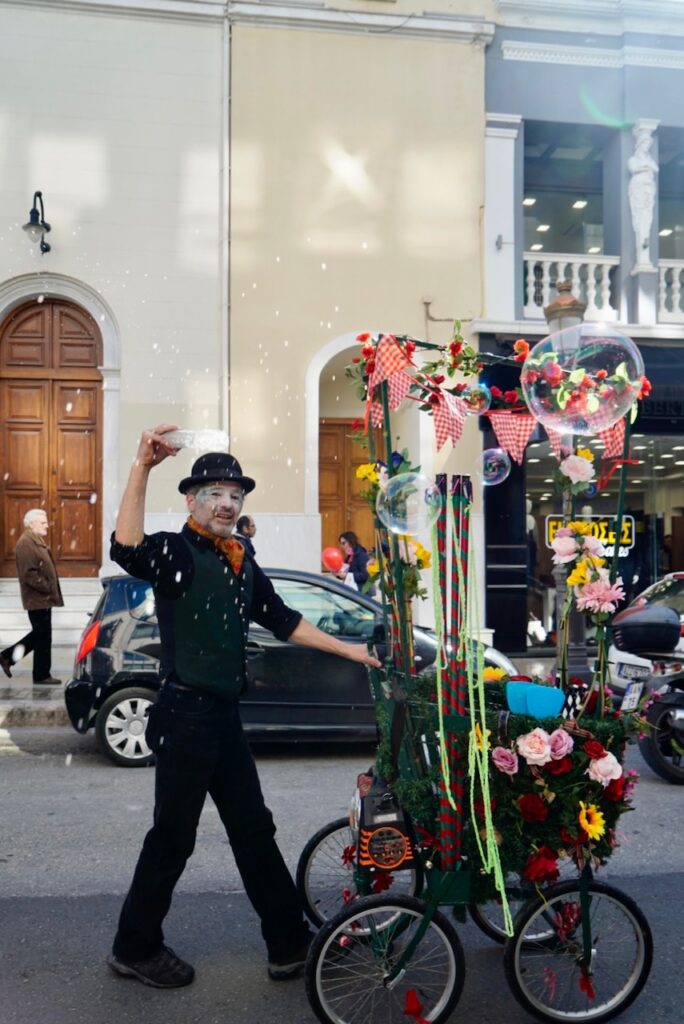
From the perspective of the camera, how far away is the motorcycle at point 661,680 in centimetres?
686

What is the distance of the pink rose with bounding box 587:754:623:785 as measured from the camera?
3.21 m

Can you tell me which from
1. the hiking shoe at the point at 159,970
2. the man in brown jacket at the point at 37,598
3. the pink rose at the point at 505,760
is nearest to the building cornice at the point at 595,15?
the man in brown jacket at the point at 37,598

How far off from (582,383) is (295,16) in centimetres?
1100

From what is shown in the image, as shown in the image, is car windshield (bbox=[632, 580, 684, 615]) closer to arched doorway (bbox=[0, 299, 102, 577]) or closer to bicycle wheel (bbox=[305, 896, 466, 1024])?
bicycle wheel (bbox=[305, 896, 466, 1024])

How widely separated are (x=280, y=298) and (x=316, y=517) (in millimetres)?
2906

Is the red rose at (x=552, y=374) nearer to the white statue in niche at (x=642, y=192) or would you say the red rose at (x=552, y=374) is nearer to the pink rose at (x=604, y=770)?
the pink rose at (x=604, y=770)

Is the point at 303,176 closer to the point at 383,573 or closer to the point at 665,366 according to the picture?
the point at 665,366

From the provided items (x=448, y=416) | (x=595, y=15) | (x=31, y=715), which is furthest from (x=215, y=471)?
(x=595, y=15)

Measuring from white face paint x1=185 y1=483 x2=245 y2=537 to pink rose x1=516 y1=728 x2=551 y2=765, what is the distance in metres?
1.28

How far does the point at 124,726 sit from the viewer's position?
731 cm

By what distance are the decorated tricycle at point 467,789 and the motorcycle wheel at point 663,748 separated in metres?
3.60

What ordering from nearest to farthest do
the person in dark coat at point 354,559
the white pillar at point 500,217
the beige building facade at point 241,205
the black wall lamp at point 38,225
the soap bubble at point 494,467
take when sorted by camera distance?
the soap bubble at point 494,467, the person in dark coat at point 354,559, the black wall lamp at point 38,225, the beige building facade at point 241,205, the white pillar at point 500,217

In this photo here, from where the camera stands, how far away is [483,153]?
1323cm

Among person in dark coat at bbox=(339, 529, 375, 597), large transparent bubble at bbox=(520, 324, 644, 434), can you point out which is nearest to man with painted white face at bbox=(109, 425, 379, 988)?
large transparent bubble at bbox=(520, 324, 644, 434)
